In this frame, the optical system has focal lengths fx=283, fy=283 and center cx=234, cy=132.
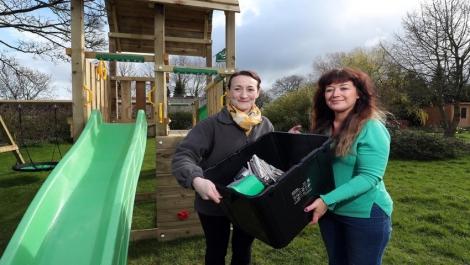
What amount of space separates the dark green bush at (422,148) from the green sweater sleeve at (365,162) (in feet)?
30.3

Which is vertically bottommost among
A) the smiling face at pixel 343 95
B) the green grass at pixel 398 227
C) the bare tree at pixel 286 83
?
the green grass at pixel 398 227

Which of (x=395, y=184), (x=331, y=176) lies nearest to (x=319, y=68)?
(x=395, y=184)

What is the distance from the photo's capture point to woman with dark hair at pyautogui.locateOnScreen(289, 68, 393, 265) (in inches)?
59.1

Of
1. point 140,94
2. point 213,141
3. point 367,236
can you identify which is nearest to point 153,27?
point 140,94

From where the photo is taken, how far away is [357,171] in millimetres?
1561

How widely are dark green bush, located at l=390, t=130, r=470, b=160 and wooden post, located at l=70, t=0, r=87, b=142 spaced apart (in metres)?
9.54

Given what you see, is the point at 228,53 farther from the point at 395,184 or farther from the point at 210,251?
the point at 395,184

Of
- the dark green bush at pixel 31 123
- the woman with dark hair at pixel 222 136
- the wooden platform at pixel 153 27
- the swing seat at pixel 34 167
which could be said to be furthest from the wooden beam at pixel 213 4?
the dark green bush at pixel 31 123

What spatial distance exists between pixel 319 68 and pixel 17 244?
3385cm

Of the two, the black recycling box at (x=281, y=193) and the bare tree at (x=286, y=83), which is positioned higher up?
the bare tree at (x=286, y=83)

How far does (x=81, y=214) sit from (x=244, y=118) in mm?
1413

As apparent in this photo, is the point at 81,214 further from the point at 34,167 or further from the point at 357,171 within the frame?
the point at 34,167

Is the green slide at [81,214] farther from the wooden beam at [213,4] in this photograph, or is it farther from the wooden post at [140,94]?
the wooden post at [140,94]

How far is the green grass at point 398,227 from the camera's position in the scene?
3119 millimetres
